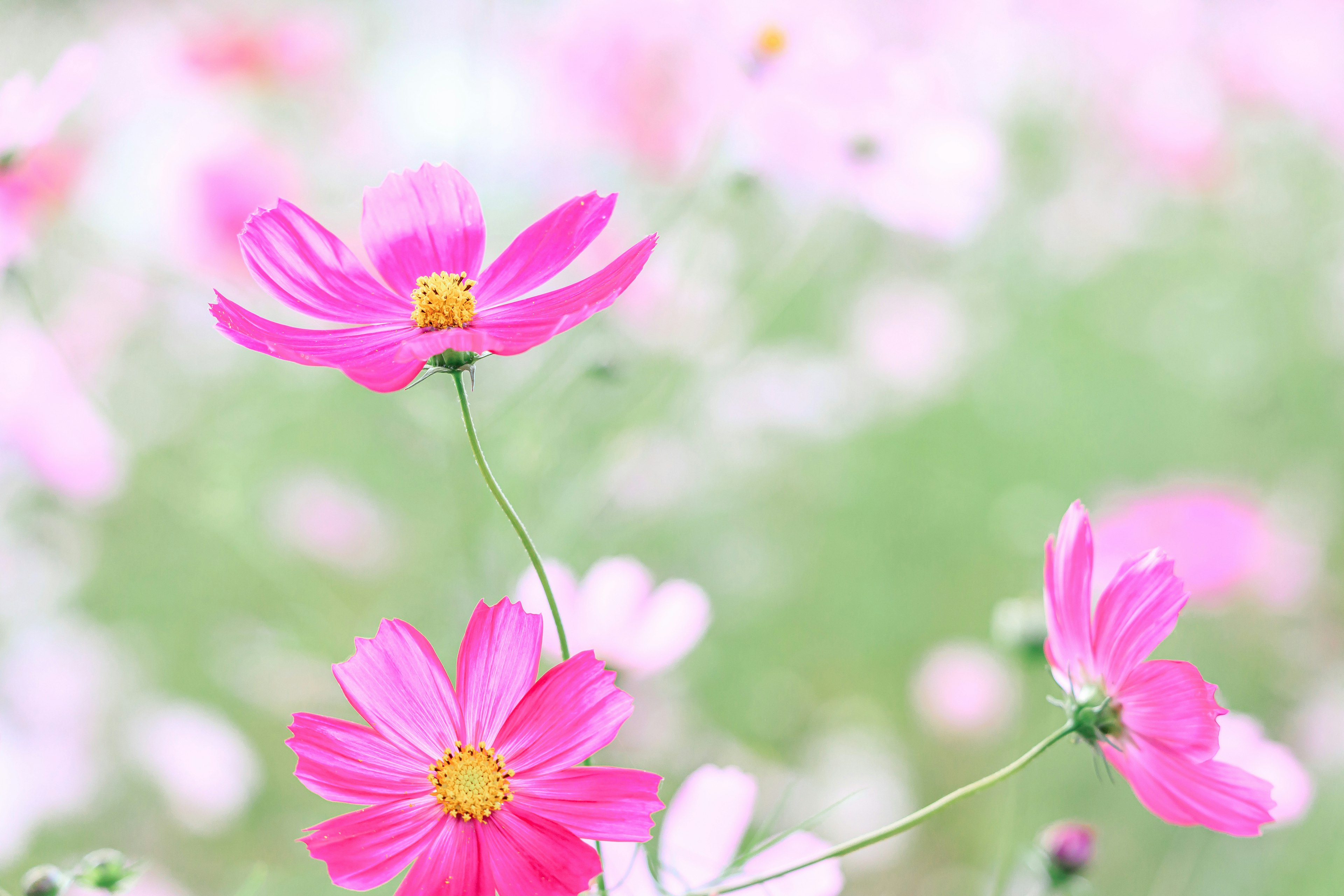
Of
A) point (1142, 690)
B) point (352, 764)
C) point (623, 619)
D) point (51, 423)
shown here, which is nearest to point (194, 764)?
point (51, 423)

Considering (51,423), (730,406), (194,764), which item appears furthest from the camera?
(730,406)

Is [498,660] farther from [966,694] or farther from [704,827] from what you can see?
[966,694]

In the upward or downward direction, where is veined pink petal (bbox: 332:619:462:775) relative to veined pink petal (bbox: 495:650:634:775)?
upward

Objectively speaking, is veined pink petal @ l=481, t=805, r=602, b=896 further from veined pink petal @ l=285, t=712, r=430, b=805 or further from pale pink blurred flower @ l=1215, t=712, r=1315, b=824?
pale pink blurred flower @ l=1215, t=712, r=1315, b=824

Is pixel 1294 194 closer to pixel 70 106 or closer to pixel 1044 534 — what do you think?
pixel 1044 534

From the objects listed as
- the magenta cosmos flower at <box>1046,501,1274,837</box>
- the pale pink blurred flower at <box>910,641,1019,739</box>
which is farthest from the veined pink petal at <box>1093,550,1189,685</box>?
the pale pink blurred flower at <box>910,641,1019,739</box>

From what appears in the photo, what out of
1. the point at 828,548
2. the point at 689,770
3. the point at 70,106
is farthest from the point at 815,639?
the point at 70,106
